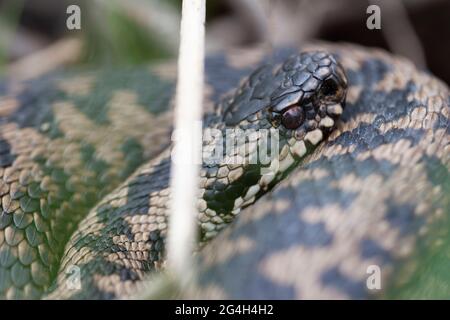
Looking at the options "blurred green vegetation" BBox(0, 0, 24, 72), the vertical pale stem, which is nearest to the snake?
the vertical pale stem

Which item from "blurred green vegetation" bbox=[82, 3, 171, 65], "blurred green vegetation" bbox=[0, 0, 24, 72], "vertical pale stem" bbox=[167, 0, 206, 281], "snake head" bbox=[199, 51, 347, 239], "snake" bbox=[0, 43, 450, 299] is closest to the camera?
Result: "snake" bbox=[0, 43, 450, 299]

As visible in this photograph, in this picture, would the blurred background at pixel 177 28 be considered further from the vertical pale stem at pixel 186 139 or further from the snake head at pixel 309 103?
the vertical pale stem at pixel 186 139

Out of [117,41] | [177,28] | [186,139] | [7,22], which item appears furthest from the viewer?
[7,22]

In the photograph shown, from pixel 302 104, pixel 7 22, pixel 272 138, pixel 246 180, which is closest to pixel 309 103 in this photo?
pixel 302 104

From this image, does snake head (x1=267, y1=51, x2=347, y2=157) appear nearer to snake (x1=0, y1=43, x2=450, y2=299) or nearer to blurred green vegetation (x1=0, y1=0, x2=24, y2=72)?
snake (x1=0, y1=43, x2=450, y2=299)

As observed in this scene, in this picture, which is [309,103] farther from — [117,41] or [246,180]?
[117,41]

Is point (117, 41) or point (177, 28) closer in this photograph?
point (117, 41)

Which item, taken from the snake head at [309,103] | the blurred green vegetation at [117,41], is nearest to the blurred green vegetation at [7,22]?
the blurred green vegetation at [117,41]
